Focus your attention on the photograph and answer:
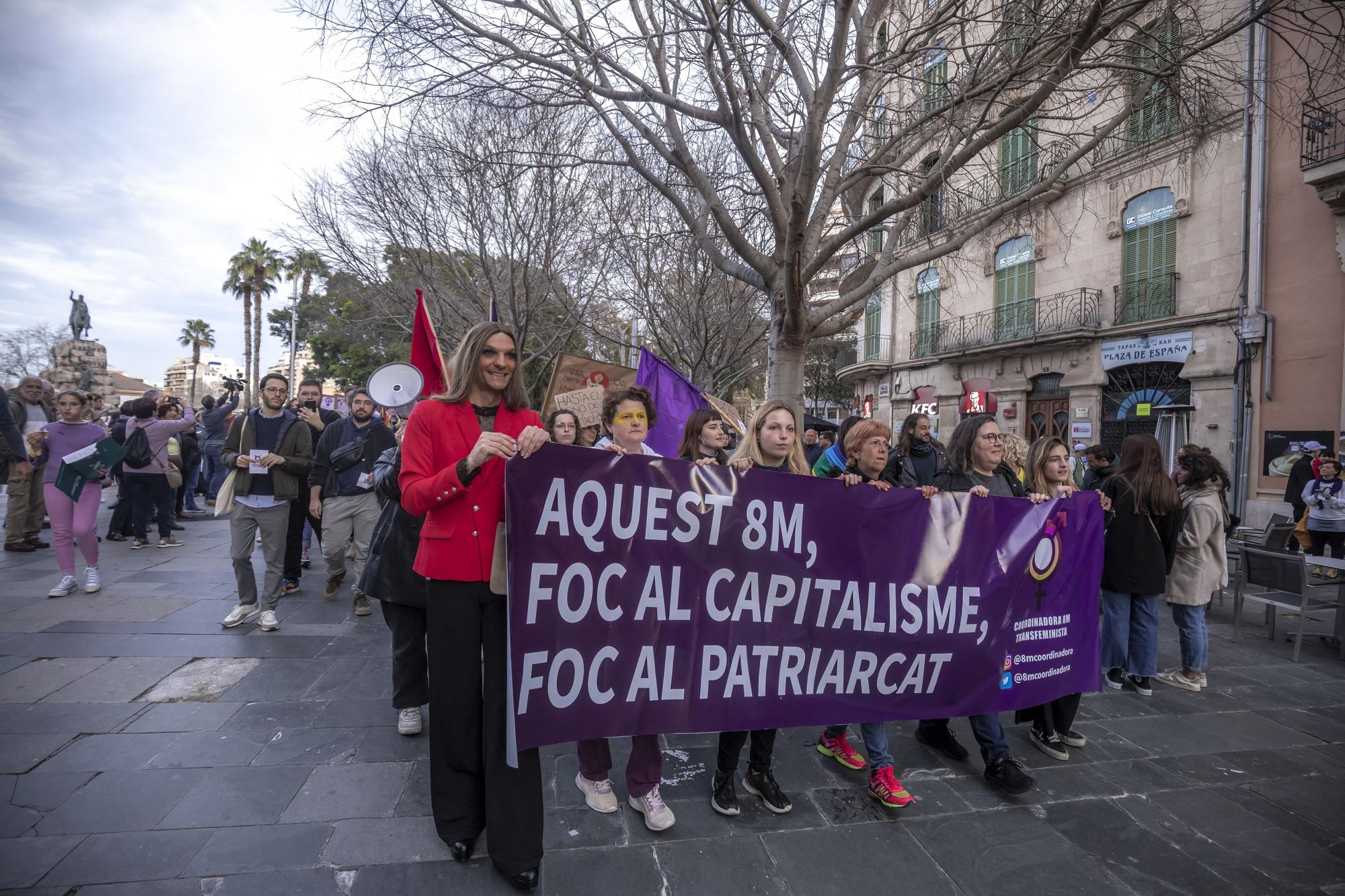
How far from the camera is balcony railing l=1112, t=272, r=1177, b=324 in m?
15.6

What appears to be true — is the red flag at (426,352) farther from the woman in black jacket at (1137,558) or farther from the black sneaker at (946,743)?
the woman in black jacket at (1137,558)

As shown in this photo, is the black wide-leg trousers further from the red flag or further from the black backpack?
the black backpack

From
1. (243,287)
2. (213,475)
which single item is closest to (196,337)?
(243,287)

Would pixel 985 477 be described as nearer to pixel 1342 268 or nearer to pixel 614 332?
pixel 1342 268

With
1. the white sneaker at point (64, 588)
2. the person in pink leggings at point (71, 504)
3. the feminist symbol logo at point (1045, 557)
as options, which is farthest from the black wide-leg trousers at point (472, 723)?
the white sneaker at point (64, 588)

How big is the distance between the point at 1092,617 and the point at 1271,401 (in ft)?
45.8

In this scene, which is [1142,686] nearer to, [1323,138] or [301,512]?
[301,512]

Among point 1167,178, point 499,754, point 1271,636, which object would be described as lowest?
point 1271,636

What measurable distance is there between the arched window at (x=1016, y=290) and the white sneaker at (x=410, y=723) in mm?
20360

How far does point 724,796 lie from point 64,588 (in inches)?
248

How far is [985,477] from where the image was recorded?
361cm

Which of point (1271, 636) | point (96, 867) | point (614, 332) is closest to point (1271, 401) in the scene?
point (1271, 636)

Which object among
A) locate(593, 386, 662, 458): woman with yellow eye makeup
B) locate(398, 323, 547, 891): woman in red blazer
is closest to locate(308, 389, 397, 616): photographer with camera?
locate(593, 386, 662, 458): woman with yellow eye makeup

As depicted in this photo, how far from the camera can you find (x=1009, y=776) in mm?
3115
